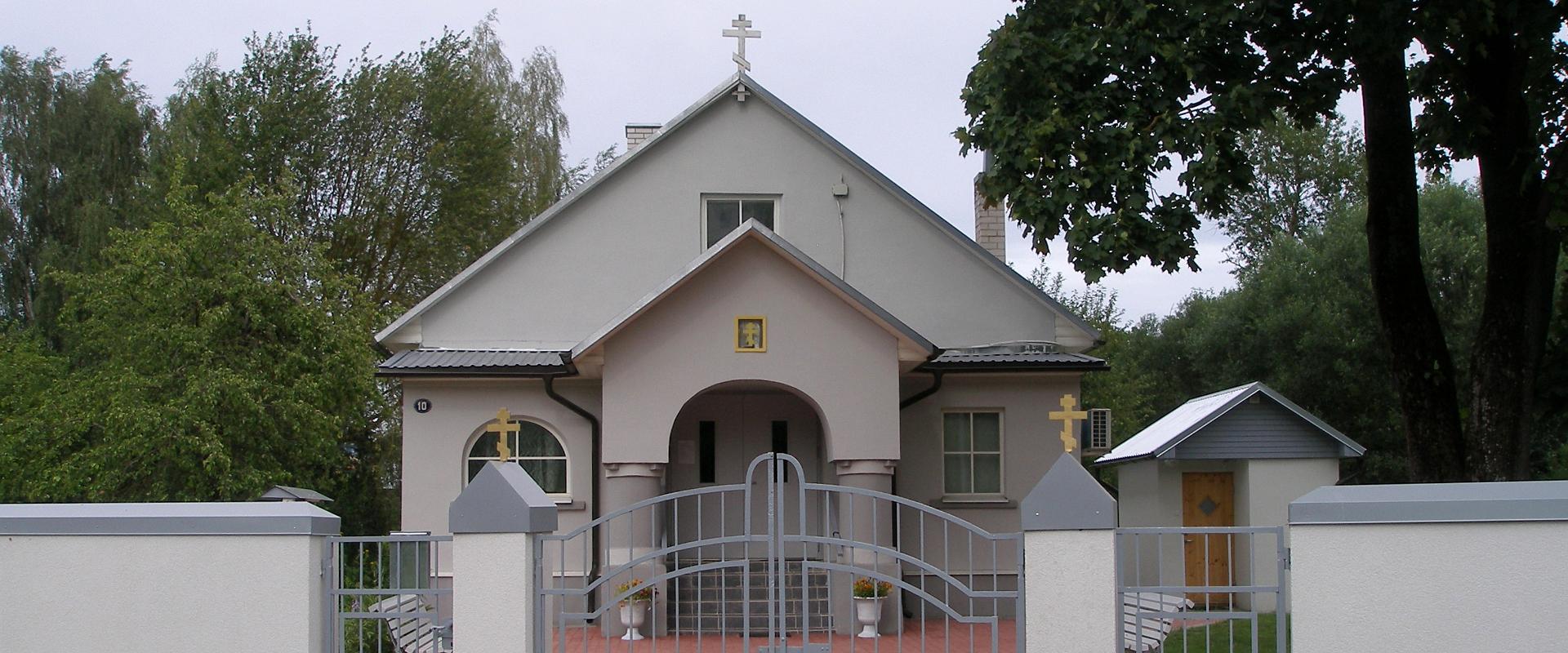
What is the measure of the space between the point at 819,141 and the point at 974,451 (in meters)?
4.57

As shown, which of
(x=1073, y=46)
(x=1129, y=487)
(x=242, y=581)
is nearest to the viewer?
(x=242, y=581)

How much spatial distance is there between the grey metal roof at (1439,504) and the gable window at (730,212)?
11.5 metres

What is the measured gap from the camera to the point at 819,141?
19.2m

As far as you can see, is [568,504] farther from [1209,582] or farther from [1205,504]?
[1205,504]

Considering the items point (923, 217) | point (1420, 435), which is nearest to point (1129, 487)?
point (923, 217)

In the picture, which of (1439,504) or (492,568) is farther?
(492,568)

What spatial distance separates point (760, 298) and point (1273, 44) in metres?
6.01

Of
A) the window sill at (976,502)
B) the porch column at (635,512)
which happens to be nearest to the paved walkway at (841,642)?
the porch column at (635,512)

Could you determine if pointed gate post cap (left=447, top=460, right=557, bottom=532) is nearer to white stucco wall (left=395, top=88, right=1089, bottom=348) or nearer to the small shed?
white stucco wall (left=395, top=88, right=1089, bottom=348)

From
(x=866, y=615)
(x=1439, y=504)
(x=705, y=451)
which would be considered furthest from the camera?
(x=705, y=451)

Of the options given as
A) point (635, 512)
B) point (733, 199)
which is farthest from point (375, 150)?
point (635, 512)

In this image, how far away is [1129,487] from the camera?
20.3m

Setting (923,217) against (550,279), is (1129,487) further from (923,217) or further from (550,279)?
(550,279)

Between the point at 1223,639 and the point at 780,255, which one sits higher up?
the point at 780,255
